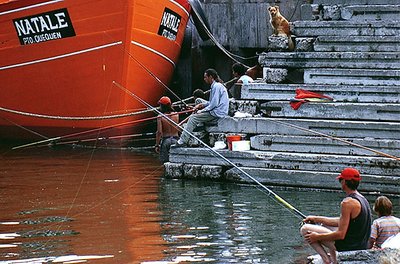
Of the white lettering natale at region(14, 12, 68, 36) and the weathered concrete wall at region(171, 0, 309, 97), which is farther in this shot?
the weathered concrete wall at region(171, 0, 309, 97)

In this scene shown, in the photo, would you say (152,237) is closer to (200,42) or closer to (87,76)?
(87,76)

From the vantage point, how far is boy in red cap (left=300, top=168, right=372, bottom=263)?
34.6ft

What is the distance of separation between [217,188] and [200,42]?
921 centimetres

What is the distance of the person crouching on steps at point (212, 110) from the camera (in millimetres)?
17781

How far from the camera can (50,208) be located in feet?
50.5

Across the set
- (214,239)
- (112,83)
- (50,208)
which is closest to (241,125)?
(50,208)

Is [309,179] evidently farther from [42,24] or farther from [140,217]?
[42,24]

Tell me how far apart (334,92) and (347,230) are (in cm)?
740

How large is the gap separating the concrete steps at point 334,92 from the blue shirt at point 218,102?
562 mm

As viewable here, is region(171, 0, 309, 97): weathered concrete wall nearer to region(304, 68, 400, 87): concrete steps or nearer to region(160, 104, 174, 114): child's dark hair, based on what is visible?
region(160, 104, 174, 114): child's dark hair

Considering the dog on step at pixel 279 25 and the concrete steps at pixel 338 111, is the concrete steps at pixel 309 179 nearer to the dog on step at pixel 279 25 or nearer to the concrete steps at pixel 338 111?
the concrete steps at pixel 338 111

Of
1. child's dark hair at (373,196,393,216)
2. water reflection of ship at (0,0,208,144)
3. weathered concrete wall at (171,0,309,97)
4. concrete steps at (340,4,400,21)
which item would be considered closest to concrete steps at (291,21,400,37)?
concrete steps at (340,4,400,21)

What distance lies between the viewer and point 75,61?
2372 centimetres

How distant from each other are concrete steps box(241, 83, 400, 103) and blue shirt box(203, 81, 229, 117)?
0.56 metres
